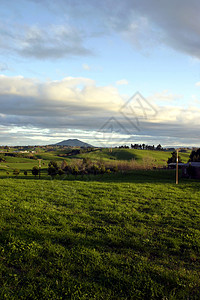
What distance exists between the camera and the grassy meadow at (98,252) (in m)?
5.26

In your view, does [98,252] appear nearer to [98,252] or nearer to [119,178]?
[98,252]

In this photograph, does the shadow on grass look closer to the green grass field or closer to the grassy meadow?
the grassy meadow

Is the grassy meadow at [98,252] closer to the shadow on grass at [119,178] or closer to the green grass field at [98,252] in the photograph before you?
the green grass field at [98,252]

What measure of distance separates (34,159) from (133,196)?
111 meters

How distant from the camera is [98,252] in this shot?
22.7 feet

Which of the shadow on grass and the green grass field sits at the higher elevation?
the green grass field

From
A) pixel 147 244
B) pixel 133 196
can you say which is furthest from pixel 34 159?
pixel 147 244

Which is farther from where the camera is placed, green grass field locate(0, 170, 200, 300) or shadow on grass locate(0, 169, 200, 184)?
shadow on grass locate(0, 169, 200, 184)

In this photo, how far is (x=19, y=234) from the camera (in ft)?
26.1

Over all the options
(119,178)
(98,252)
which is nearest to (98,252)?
(98,252)

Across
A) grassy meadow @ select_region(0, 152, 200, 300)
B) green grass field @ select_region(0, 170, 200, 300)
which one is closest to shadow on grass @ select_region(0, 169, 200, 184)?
grassy meadow @ select_region(0, 152, 200, 300)

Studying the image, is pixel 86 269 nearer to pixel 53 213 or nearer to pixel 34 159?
pixel 53 213

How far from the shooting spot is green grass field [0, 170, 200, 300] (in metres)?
5.26

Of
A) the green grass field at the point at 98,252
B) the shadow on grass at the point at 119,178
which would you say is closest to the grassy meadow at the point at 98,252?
the green grass field at the point at 98,252
